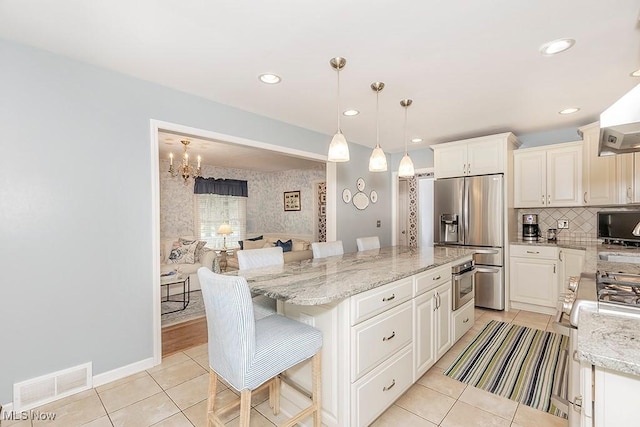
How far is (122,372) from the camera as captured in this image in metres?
2.32

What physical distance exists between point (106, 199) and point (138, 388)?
4.58 ft

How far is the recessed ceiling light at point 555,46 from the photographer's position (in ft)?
6.16

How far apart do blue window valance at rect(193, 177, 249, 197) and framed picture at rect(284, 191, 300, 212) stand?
0.95 metres

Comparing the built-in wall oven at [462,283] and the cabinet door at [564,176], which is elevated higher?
the cabinet door at [564,176]

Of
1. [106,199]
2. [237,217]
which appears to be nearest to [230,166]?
[237,217]

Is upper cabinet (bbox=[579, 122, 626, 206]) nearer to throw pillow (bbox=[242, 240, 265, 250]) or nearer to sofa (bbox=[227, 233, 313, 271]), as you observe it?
sofa (bbox=[227, 233, 313, 271])

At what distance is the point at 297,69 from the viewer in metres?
2.26

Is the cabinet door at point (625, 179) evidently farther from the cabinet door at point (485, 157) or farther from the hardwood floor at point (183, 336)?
the hardwood floor at point (183, 336)

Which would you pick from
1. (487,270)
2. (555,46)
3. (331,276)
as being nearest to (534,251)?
(487,270)

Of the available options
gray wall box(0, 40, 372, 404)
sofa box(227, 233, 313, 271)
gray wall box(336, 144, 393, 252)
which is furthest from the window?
gray wall box(0, 40, 372, 404)

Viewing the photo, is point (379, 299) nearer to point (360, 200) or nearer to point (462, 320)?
point (462, 320)

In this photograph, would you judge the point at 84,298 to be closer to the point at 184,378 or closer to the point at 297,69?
the point at 184,378

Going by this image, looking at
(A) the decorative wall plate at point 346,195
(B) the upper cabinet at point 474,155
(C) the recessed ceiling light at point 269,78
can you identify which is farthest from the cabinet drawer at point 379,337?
(B) the upper cabinet at point 474,155

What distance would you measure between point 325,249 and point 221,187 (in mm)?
4472
